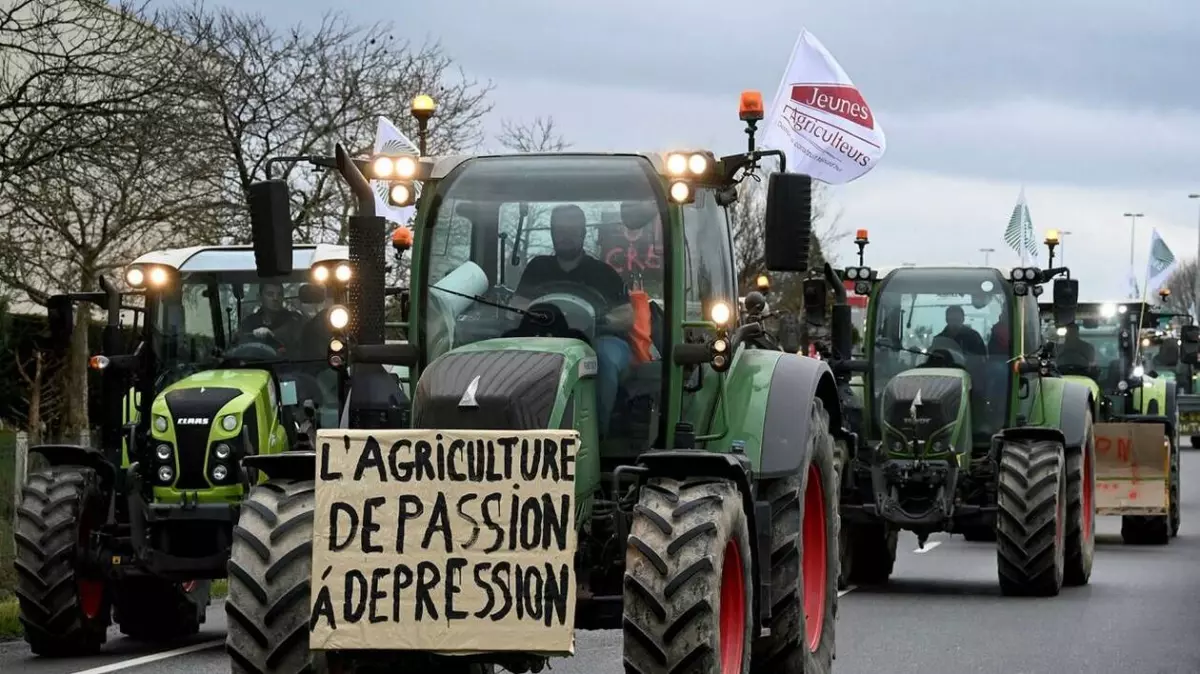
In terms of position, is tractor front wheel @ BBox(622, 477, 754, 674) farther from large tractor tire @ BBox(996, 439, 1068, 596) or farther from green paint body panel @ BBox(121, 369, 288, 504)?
large tractor tire @ BBox(996, 439, 1068, 596)

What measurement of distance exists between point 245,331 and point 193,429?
3.62 feet

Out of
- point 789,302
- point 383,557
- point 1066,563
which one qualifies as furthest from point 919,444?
point 789,302

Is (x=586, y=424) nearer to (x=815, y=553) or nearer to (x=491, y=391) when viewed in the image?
(x=491, y=391)

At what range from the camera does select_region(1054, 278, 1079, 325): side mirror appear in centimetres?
1873

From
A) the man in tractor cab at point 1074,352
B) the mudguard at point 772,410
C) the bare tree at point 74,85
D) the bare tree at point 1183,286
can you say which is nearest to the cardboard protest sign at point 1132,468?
the man in tractor cab at point 1074,352

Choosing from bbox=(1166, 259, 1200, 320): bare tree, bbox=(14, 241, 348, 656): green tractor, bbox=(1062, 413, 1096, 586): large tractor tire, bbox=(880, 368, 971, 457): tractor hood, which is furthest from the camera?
bbox=(1166, 259, 1200, 320): bare tree

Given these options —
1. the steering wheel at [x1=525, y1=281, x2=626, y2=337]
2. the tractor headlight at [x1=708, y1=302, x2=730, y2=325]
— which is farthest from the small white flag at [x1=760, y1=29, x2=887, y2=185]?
the steering wheel at [x1=525, y1=281, x2=626, y2=337]

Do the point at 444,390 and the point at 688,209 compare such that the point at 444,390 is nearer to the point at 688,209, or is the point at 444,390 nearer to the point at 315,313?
the point at 688,209

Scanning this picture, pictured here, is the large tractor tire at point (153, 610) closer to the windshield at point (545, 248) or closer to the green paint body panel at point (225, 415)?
the green paint body panel at point (225, 415)

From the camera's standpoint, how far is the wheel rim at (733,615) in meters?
8.42

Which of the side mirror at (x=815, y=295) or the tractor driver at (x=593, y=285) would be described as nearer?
the tractor driver at (x=593, y=285)

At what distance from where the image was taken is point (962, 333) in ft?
60.6

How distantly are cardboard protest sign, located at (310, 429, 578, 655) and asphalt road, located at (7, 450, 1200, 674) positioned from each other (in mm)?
4088

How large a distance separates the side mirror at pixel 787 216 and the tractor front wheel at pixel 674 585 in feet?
4.71
